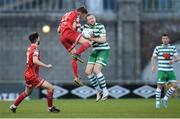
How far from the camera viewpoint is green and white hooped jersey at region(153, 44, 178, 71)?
22.0 metres

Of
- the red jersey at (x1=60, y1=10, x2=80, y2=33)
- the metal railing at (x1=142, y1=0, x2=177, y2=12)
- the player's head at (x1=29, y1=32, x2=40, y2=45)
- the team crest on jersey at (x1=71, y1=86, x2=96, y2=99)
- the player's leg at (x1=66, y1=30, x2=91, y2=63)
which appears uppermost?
the red jersey at (x1=60, y1=10, x2=80, y2=33)

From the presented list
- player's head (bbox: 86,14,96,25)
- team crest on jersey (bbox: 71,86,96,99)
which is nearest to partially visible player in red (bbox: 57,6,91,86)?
player's head (bbox: 86,14,96,25)

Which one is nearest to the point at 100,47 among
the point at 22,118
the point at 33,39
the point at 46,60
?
the point at 33,39

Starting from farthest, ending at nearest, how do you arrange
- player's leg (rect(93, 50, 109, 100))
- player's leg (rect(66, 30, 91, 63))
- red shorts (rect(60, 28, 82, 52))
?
player's leg (rect(93, 50, 109, 100)) < red shorts (rect(60, 28, 82, 52)) < player's leg (rect(66, 30, 91, 63))

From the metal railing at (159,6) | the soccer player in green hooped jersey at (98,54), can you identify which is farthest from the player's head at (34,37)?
the metal railing at (159,6)

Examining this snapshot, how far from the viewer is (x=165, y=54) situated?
72.2 ft

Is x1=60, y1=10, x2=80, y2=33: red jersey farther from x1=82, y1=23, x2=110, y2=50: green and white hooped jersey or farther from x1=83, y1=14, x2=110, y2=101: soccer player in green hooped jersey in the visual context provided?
x1=82, y1=23, x2=110, y2=50: green and white hooped jersey

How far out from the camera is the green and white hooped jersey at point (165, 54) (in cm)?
2198

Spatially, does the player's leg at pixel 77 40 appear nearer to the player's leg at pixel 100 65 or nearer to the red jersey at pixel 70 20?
the red jersey at pixel 70 20

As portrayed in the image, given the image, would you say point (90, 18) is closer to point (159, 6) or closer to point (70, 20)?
point (70, 20)

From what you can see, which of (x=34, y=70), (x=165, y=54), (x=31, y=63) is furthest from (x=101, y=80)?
(x=165, y=54)

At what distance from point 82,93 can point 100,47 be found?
10.6m

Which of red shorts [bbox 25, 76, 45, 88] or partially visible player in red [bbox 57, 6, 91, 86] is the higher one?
partially visible player in red [bbox 57, 6, 91, 86]

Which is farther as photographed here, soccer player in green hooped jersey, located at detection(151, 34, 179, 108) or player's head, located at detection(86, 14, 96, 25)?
soccer player in green hooped jersey, located at detection(151, 34, 179, 108)
